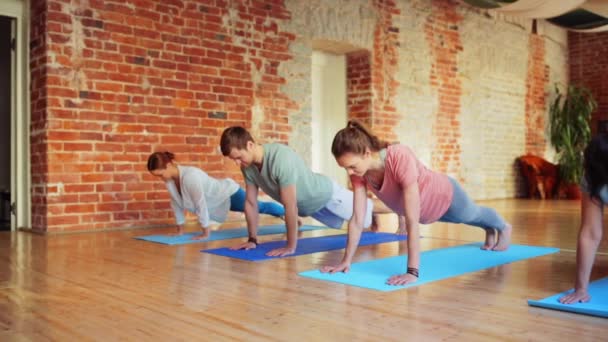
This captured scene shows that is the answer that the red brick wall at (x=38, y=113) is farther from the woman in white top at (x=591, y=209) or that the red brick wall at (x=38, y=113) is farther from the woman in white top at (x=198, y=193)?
the woman in white top at (x=591, y=209)

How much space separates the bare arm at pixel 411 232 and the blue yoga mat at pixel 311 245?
970 mm

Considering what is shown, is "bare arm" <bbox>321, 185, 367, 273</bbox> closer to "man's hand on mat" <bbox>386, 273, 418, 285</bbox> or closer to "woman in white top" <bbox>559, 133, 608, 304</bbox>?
"man's hand on mat" <bbox>386, 273, 418, 285</bbox>

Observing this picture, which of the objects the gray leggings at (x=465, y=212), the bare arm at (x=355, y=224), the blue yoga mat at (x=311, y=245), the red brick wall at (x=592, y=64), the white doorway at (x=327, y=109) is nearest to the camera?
the bare arm at (x=355, y=224)

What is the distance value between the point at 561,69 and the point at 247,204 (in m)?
8.37

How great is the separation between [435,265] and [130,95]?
3153mm

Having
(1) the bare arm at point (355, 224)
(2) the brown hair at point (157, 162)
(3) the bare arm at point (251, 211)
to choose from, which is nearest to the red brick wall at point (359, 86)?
(2) the brown hair at point (157, 162)

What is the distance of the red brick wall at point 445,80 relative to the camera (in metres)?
7.79

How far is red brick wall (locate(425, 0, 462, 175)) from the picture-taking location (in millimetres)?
7785

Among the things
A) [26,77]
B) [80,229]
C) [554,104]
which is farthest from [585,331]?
[554,104]

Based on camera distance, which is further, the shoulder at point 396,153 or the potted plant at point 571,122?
the potted plant at point 571,122

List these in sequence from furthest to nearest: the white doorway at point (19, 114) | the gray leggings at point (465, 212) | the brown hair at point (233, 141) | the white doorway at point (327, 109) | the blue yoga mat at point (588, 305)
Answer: the white doorway at point (327, 109) < the white doorway at point (19, 114) < the brown hair at point (233, 141) < the gray leggings at point (465, 212) < the blue yoga mat at point (588, 305)

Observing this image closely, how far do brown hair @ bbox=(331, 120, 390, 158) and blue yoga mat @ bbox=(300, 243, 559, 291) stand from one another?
554 millimetres

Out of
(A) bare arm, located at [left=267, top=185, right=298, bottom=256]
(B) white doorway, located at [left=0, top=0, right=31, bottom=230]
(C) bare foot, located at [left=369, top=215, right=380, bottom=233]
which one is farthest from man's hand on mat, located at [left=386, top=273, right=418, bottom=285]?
(B) white doorway, located at [left=0, top=0, right=31, bottom=230]

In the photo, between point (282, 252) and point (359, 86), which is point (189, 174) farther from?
point (359, 86)
